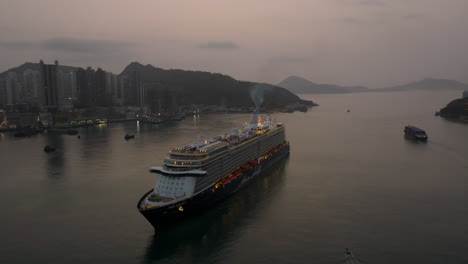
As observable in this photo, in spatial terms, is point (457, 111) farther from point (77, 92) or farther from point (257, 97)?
point (77, 92)

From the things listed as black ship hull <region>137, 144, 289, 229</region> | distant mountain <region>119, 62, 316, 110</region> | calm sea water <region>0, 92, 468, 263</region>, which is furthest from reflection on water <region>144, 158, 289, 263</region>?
distant mountain <region>119, 62, 316, 110</region>

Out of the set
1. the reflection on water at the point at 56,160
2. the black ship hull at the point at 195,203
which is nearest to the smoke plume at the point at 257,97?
the black ship hull at the point at 195,203

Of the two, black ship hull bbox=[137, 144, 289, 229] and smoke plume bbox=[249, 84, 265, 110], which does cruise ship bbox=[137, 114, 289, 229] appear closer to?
black ship hull bbox=[137, 144, 289, 229]

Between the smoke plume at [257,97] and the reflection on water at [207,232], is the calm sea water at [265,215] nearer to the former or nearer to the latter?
the reflection on water at [207,232]

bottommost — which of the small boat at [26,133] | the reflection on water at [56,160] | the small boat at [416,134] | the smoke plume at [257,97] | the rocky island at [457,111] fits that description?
the reflection on water at [56,160]

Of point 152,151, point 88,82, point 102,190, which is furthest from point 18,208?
point 88,82

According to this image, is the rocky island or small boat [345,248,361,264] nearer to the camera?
small boat [345,248,361,264]
